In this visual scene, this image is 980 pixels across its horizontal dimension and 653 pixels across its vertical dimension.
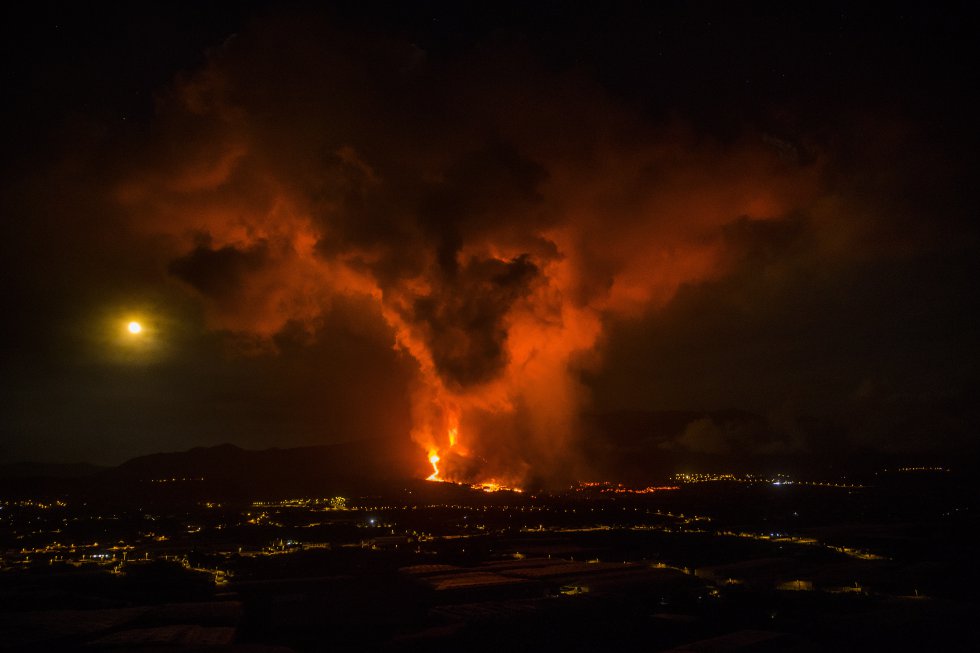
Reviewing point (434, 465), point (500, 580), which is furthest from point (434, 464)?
point (500, 580)

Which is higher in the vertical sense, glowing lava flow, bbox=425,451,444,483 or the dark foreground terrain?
glowing lava flow, bbox=425,451,444,483

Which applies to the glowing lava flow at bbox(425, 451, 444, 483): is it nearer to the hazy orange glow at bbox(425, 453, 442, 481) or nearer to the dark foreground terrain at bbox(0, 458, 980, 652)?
the hazy orange glow at bbox(425, 453, 442, 481)

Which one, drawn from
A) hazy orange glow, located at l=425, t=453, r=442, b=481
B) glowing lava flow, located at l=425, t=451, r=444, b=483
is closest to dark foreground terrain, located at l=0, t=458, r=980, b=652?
glowing lava flow, located at l=425, t=451, r=444, b=483

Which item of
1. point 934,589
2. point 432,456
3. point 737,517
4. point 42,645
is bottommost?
point 42,645

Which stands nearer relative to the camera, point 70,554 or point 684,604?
point 684,604

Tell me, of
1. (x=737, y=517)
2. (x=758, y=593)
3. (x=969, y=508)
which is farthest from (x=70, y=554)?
(x=969, y=508)

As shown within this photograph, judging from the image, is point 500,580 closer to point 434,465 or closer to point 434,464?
point 434,464

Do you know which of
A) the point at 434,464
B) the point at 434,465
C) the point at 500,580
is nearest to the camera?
the point at 500,580

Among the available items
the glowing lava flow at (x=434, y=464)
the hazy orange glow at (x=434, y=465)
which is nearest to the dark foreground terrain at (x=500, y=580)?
the glowing lava flow at (x=434, y=464)

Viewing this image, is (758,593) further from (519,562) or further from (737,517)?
(737,517)

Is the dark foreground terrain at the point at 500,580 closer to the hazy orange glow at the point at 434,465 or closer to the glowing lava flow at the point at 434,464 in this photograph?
the glowing lava flow at the point at 434,464

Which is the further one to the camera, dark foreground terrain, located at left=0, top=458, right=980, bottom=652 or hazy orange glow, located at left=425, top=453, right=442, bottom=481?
hazy orange glow, located at left=425, top=453, right=442, bottom=481
